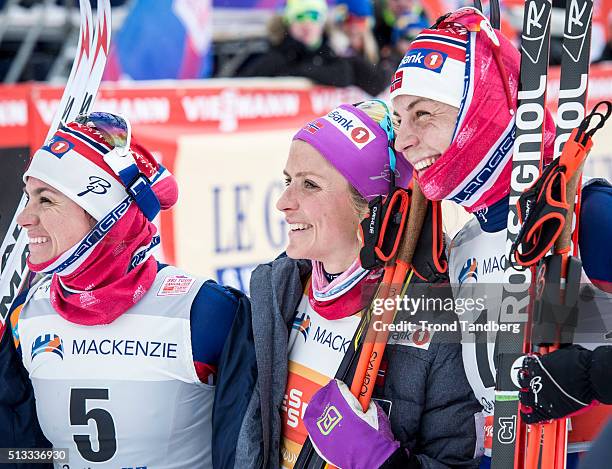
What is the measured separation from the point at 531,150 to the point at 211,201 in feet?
14.8

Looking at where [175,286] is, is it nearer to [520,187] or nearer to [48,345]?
[48,345]

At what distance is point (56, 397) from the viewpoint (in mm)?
3410

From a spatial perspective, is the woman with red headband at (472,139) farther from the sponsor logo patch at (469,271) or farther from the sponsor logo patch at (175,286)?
the sponsor logo patch at (175,286)

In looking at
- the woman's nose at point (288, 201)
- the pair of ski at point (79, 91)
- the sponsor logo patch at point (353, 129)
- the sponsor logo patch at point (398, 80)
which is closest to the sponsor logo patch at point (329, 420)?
the woman's nose at point (288, 201)

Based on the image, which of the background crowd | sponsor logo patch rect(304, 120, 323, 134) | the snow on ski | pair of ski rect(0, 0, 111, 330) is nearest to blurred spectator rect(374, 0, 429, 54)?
the background crowd

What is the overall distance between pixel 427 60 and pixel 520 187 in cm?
50

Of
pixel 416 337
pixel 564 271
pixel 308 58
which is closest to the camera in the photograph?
pixel 564 271

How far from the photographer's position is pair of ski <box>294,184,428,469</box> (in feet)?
9.84

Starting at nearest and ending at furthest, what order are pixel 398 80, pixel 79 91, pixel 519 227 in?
pixel 519 227
pixel 398 80
pixel 79 91

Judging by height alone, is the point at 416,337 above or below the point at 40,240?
below

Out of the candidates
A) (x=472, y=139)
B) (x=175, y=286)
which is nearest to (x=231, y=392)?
(x=175, y=286)

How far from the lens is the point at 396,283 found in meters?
3.04

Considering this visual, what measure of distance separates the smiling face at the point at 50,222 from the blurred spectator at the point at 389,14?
6.43 metres

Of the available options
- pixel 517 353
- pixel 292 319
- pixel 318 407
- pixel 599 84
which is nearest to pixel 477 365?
pixel 517 353
